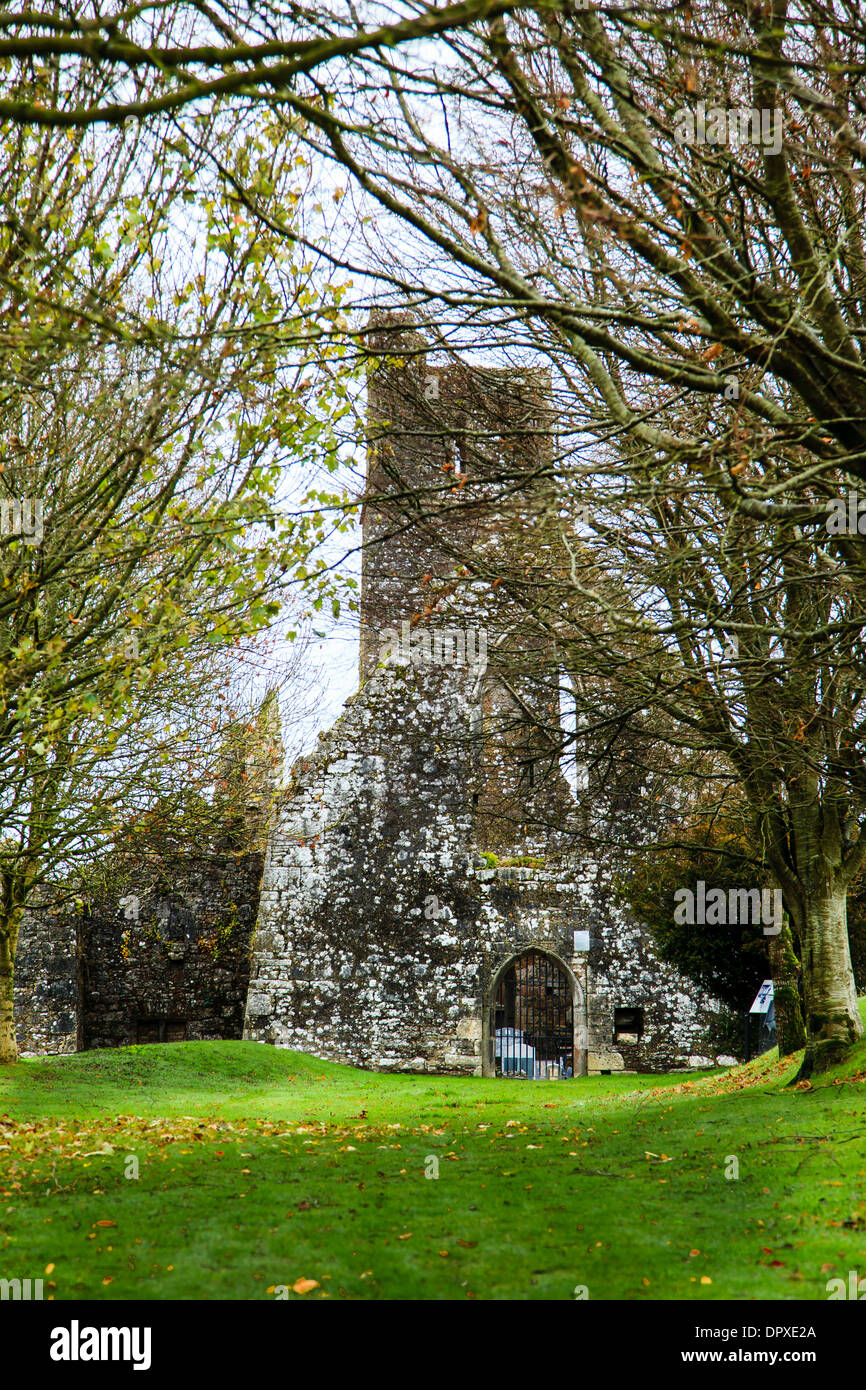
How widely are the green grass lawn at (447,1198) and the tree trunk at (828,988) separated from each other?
15.8 inches

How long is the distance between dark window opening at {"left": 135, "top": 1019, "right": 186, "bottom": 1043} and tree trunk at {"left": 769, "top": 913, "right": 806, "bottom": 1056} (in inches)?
455

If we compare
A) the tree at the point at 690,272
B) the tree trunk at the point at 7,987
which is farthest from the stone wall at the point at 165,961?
the tree at the point at 690,272

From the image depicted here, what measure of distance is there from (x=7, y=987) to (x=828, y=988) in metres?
10.2

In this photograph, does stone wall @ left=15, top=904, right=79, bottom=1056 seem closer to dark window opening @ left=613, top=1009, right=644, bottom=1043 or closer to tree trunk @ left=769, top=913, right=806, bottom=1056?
dark window opening @ left=613, top=1009, right=644, bottom=1043

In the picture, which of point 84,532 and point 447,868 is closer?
point 84,532

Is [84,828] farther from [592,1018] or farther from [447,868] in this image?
[592,1018]

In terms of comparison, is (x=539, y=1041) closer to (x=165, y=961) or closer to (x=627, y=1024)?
(x=627, y=1024)

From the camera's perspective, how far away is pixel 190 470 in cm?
820

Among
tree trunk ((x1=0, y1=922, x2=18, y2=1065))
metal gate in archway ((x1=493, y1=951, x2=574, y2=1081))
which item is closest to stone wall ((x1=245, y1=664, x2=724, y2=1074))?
metal gate in archway ((x1=493, y1=951, x2=574, y2=1081))

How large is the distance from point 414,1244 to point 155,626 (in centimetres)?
418

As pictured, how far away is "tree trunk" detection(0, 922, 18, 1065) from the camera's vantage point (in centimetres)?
1312

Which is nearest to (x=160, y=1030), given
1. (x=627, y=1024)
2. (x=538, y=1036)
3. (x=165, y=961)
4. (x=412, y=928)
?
(x=165, y=961)

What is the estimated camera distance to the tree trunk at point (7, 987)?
13117 mm
